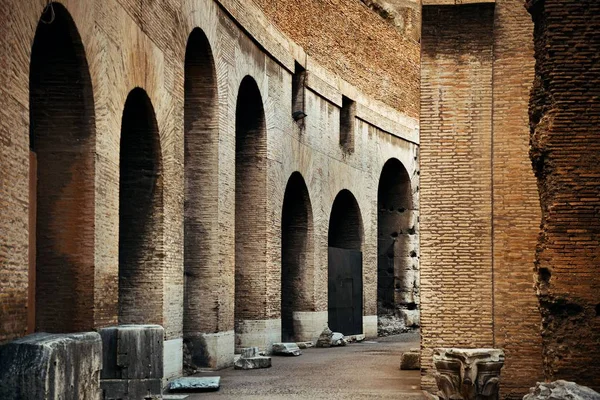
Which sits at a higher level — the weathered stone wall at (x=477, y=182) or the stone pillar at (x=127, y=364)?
the weathered stone wall at (x=477, y=182)

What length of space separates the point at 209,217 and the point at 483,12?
521 centimetres

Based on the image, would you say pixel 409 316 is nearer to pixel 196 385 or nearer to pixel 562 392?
pixel 196 385

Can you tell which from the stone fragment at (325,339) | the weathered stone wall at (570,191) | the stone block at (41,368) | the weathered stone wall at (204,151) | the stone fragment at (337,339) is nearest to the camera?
the stone block at (41,368)

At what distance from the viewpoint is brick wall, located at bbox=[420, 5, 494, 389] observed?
12.6m

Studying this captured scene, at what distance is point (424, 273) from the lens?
12.7 metres

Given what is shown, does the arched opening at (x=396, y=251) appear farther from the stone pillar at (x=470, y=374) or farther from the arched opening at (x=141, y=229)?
the stone pillar at (x=470, y=374)

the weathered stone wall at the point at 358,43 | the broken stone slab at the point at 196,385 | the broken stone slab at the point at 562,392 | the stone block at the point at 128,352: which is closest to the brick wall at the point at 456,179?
the broken stone slab at the point at 196,385

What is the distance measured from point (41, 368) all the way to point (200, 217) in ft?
26.5

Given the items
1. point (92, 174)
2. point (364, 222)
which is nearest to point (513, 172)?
point (92, 174)

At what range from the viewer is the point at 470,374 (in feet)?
36.1

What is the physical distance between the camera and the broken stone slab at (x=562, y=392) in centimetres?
764

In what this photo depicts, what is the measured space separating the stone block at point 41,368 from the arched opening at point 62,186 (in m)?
1.91

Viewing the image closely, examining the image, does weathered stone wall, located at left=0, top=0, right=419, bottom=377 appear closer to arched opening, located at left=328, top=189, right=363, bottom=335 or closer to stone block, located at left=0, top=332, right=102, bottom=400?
arched opening, located at left=328, top=189, right=363, bottom=335

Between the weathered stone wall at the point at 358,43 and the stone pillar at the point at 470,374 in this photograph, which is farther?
the weathered stone wall at the point at 358,43
